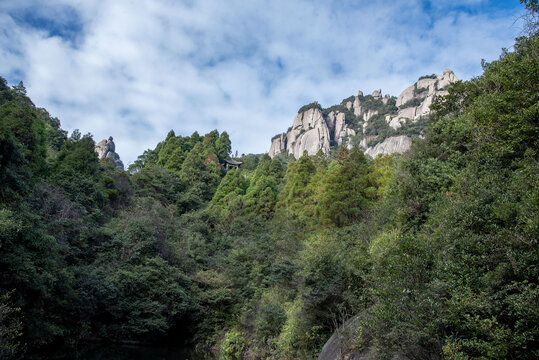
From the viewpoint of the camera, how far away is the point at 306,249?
18.6 meters

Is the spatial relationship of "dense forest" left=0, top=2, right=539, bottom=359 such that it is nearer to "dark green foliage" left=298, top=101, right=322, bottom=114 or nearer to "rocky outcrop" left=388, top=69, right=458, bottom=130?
"rocky outcrop" left=388, top=69, right=458, bottom=130

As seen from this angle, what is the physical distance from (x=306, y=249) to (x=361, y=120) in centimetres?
8841

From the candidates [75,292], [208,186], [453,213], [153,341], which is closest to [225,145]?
[208,186]

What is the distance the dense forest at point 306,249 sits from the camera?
634 cm

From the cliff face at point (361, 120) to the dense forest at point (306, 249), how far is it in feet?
172

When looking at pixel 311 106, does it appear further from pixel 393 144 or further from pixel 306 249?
pixel 306 249

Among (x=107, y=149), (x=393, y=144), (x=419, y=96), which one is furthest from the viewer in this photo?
(x=419, y=96)

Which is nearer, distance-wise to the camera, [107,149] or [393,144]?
[393,144]

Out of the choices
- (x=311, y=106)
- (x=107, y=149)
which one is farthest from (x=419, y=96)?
(x=107, y=149)

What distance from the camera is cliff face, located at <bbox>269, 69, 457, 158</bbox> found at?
80500 mm

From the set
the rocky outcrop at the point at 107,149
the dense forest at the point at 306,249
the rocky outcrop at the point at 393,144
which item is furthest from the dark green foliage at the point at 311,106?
the dense forest at the point at 306,249

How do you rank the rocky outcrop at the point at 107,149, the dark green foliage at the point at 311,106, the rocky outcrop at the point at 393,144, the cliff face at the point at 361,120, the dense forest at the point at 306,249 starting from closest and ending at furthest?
the dense forest at the point at 306,249 → the rocky outcrop at the point at 393,144 → the rocky outcrop at the point at 107,149 → the cliff face at the point at 361,120 → the dark green foliage at the point at 311,106

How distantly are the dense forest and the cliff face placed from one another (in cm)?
5243

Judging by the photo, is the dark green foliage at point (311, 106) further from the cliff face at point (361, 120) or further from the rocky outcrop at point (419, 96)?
the rocky outcrop at point (419, 96)
